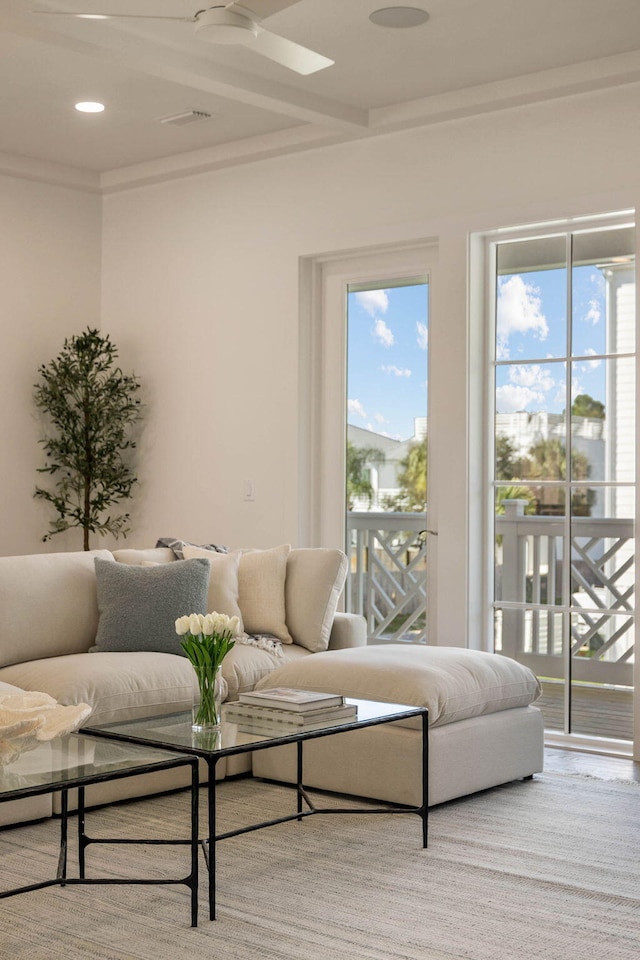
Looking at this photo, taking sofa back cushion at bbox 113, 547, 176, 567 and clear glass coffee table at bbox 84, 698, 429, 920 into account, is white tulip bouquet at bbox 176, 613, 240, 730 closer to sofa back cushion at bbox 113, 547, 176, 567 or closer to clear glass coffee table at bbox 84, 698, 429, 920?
clear glass coffee table at bbox 84, 698, 429, 920

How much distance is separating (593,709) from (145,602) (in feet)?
6.81

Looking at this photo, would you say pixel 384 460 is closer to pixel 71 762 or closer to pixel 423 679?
pixel 423 679

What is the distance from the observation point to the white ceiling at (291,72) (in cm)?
427

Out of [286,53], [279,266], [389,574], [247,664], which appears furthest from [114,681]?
[279,266]

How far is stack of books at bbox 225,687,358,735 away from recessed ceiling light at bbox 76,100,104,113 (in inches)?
130

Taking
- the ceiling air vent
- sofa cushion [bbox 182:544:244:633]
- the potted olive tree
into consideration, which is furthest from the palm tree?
the ceiling air vent

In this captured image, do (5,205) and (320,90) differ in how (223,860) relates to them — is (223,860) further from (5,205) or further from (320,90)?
(5,205)

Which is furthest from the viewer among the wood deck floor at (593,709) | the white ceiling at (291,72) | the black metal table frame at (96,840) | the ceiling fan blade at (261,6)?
the wood deck floor at (593,709)

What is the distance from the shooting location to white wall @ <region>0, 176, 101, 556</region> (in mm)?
6426

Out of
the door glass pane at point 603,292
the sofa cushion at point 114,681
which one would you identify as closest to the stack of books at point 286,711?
the sofa cushion at point 114,681

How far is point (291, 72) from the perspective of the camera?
4.85 m

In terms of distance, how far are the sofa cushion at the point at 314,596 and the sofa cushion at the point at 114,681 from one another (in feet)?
2.41

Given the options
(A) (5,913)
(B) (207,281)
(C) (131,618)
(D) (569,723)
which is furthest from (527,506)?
(A) (5,913)

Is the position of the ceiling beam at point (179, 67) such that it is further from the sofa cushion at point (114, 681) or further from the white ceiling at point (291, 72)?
the sofa cushion at point (114, 681)
